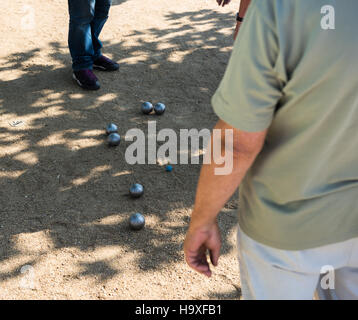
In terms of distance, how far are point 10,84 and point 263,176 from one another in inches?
205

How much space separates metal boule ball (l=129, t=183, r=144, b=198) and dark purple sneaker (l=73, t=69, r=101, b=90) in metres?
2.22

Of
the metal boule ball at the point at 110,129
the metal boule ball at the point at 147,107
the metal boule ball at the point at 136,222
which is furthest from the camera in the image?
the metal boule ball at the point at 147,107

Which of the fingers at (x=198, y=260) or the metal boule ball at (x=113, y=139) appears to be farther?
Answer: the metal boule ball at (x=113, y=139)

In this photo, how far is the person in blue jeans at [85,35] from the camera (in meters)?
5.64

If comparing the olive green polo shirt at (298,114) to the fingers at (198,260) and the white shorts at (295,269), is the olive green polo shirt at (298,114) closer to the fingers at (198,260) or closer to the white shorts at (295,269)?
the white shorts at (295,269)

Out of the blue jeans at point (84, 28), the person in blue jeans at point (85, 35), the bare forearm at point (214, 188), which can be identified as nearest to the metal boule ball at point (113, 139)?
the person in blue jeans at point (85, 35)

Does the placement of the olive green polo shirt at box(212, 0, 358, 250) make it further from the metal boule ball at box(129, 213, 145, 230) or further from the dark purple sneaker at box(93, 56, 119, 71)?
the dark purple sneaker at box(93, 56, 119, 71)

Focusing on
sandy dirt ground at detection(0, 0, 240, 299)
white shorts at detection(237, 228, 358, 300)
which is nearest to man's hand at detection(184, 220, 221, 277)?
white shorts at detection(237, 228, 358, 300)

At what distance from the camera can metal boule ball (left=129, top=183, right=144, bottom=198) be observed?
4.35 meters

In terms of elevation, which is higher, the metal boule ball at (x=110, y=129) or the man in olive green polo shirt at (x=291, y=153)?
the man in olive green polo shirt at (x=291, y=153)

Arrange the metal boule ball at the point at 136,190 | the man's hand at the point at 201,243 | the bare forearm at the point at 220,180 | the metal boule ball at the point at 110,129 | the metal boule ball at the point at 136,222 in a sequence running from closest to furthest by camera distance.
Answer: the bare forearm at the point at 220,180, the man's hand at the point at 201,243, the metal boule ball at the point at 136,222, the metal boule ball at the point at 136,190, the metal boule ball at the point at 110,129

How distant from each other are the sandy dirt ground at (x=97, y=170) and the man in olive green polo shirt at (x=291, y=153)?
5.84 feet

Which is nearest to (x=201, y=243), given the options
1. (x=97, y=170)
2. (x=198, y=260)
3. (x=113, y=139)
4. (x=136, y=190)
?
(x=198, y=260)

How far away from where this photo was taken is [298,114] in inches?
62.5
